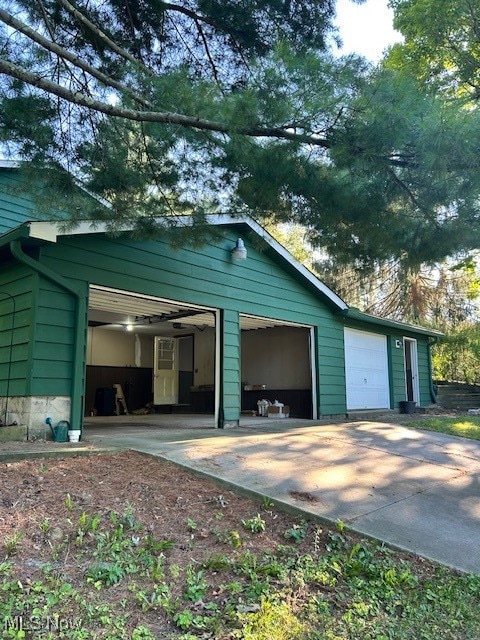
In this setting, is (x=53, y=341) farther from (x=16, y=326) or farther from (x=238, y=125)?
(x=238, y=125)

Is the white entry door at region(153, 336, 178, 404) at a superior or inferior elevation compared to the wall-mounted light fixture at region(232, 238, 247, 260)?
inferior

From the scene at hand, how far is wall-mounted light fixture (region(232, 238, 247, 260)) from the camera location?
332 inches

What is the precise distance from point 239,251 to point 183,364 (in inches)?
245

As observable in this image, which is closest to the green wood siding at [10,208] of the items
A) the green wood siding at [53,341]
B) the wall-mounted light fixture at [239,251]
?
the green wood siding at [53,341]

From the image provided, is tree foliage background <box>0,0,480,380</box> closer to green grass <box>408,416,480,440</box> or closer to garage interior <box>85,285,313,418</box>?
green grass <box>408,416,480,440</box>

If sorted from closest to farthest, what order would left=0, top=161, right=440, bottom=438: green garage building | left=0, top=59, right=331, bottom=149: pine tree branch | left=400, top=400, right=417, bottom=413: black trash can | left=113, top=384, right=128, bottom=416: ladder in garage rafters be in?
left=0, top=59, right=331, bottom=149: pine tree branch, left=0, top=161, right=440, bottom=438: green garage building, left=400, top=400, right=417, bottom=413: black trash can, left=113, top=384, right=128, bottom=416: ladder in garage rafters

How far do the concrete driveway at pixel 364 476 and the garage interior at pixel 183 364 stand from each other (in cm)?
438

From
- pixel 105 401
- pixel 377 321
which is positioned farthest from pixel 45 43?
pixel 105 401

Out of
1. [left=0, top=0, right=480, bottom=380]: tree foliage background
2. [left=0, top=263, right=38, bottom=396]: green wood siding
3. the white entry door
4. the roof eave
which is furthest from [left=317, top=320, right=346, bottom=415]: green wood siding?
[left=0, top=263, right=38, bottom=396]: green wood siding

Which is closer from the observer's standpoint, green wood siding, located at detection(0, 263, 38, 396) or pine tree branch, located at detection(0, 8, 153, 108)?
pine tree branch, located at detection(0, 8, 153, 108)

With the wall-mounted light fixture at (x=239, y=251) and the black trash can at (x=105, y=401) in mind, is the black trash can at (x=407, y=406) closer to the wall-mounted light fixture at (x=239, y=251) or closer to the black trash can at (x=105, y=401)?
the wall-mounted light fixture at (x=239, y=251)

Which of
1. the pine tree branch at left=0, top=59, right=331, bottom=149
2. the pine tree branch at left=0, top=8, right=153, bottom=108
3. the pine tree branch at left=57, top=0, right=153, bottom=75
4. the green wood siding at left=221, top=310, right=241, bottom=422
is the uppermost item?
the pine tree branch at left=57, top=0, right=153, bottom=75

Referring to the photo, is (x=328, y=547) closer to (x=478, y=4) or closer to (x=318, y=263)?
(x=318, y=263)

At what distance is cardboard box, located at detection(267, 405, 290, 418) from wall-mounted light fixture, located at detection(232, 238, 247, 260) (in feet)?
14.2
